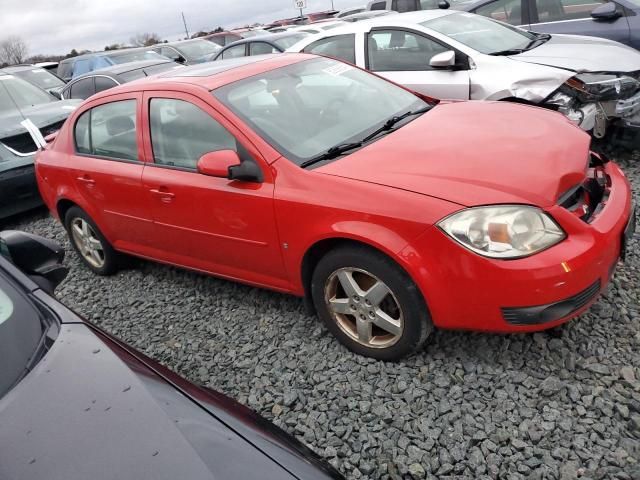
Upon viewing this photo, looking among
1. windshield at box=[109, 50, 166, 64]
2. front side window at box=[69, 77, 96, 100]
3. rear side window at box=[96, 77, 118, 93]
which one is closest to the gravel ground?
rear side window at box=[96, 77, 118, 93]

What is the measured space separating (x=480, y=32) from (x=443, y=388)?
4.32 metres

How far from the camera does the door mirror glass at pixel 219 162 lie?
288 cm

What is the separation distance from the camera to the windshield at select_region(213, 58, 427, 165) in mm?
3023

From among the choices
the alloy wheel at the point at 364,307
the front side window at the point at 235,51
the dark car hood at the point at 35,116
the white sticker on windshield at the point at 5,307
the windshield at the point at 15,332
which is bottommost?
the alloy wheel at the point at 364,307

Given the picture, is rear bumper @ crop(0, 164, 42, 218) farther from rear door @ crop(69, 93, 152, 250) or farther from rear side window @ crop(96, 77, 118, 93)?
rear side window @ crop(96, 77, 118, 93)

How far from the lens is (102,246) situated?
171 inches

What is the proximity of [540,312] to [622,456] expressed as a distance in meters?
0.62

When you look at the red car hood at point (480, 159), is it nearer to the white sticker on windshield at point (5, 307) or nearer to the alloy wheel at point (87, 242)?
the white sticker on windshield at point (5, 307)

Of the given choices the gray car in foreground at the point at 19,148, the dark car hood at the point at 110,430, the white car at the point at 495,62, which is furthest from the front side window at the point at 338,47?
the dark car hood at the point at 110,430

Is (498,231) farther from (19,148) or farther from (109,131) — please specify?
(19,148)

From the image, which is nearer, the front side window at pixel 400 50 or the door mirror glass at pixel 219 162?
the door mirror glass at pixel 219 162

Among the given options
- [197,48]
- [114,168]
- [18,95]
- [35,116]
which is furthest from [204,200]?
[197,48]

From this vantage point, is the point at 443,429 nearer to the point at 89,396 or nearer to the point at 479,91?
the point at 89,396

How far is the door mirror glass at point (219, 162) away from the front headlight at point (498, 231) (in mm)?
1172
